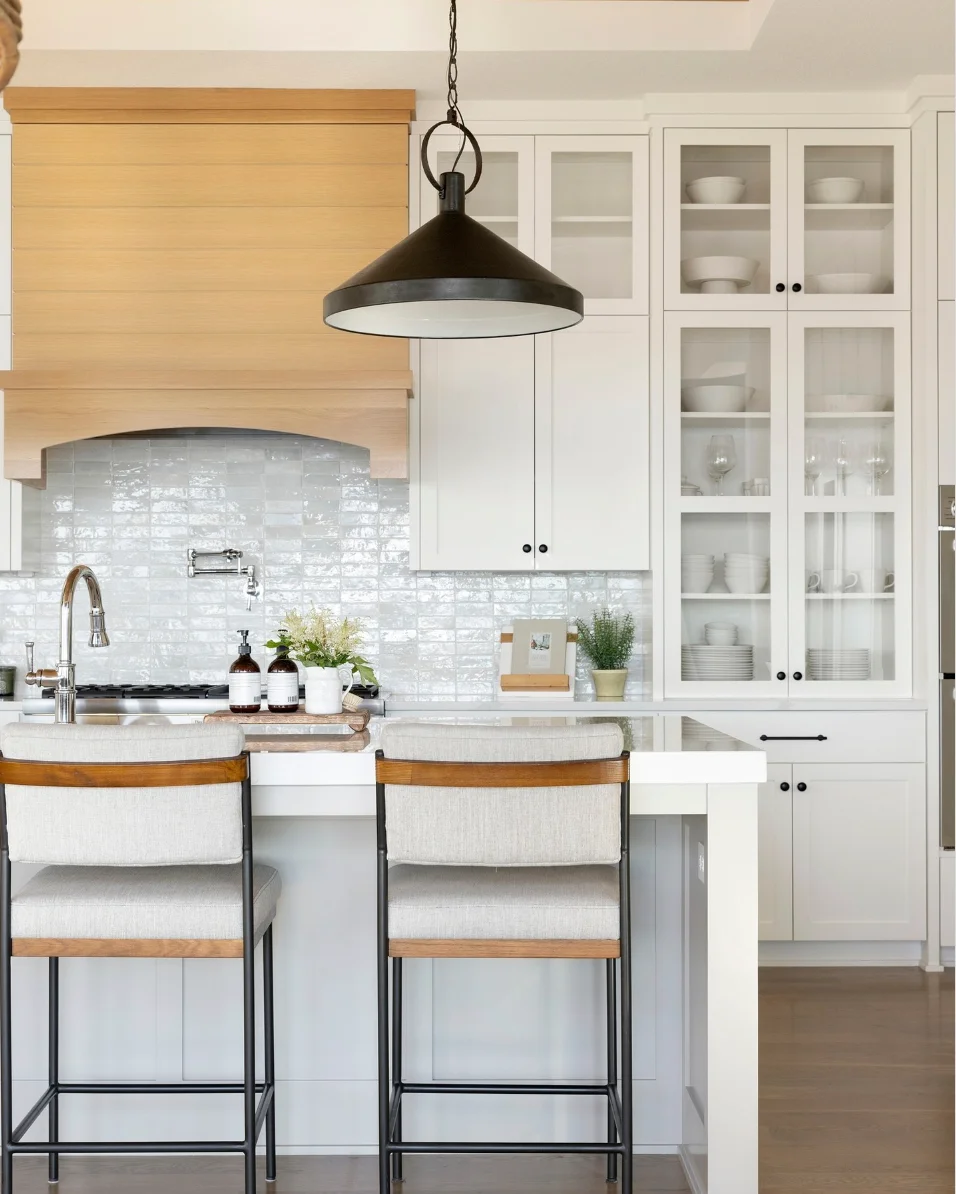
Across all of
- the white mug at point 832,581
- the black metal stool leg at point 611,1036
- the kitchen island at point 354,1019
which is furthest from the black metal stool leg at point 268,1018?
the white mug at point 832,581

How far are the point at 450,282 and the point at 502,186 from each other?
2266mm

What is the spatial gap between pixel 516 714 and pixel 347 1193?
5.75 feet

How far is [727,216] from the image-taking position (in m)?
4.08

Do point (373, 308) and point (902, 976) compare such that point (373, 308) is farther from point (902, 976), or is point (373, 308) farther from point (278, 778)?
point (902, 976)

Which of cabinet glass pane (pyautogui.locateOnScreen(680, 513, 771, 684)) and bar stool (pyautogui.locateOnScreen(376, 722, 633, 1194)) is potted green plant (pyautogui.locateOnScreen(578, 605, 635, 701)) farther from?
bar stool (pyautogui.locateOnScreen(376, 722, 633, 1194))

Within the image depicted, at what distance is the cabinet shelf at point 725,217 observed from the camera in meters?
4.07

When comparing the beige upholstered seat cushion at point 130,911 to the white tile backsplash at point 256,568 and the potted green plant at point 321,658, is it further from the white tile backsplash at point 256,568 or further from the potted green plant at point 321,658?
the white tile backsplash at point 256,568

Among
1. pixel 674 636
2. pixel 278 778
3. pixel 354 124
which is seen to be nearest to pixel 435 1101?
pixel 278 778

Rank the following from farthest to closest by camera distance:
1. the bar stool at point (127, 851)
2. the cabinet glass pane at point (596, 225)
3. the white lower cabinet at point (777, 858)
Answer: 1. the cabinet glass pane at point (596, 225)
2. the white lower cabinet at point (777, 858)
3. the bar stool at point (127, 851)

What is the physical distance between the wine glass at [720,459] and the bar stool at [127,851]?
2514 millimetres

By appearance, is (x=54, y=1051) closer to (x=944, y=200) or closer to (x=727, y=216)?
(x=727, y=216)

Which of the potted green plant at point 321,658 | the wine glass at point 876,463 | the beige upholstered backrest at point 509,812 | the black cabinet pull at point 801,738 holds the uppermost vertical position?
the wine glass at point 876,463

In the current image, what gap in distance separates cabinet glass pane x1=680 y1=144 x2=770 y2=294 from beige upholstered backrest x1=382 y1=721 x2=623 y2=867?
8.45ft

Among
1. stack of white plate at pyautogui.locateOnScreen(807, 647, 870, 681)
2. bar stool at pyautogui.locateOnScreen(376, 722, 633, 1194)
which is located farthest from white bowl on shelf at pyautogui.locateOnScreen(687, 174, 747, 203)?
bar stool at pyautogui.locateOnScreen(376, 722, 633, 1194)
